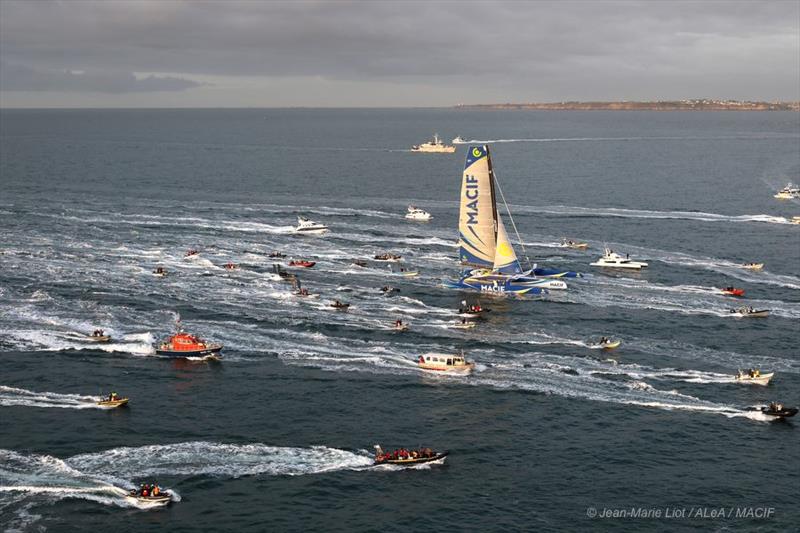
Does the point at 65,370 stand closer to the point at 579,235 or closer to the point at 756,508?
the point at 756,508

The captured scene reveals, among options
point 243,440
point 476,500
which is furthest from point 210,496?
point 476,500

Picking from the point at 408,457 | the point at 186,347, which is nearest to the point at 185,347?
the point at 186,347

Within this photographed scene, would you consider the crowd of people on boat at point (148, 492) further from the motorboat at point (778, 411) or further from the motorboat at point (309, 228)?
the motorboat at point (309, 228)

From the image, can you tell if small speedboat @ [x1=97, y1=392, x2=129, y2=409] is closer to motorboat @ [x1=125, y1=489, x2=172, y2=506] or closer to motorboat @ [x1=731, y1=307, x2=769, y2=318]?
motorboat @ [x1=125, y1=489, x2=172, y2=506]

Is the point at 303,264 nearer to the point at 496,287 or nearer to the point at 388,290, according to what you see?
the point at 388,290

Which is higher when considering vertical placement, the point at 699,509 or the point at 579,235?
the point at 579,235

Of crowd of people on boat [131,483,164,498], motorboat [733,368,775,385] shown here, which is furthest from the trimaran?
crowd of people on boat [131,483,164,498]

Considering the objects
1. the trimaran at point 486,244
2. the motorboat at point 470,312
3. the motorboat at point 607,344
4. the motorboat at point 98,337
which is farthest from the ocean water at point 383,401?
the trimaran at point 486,244
